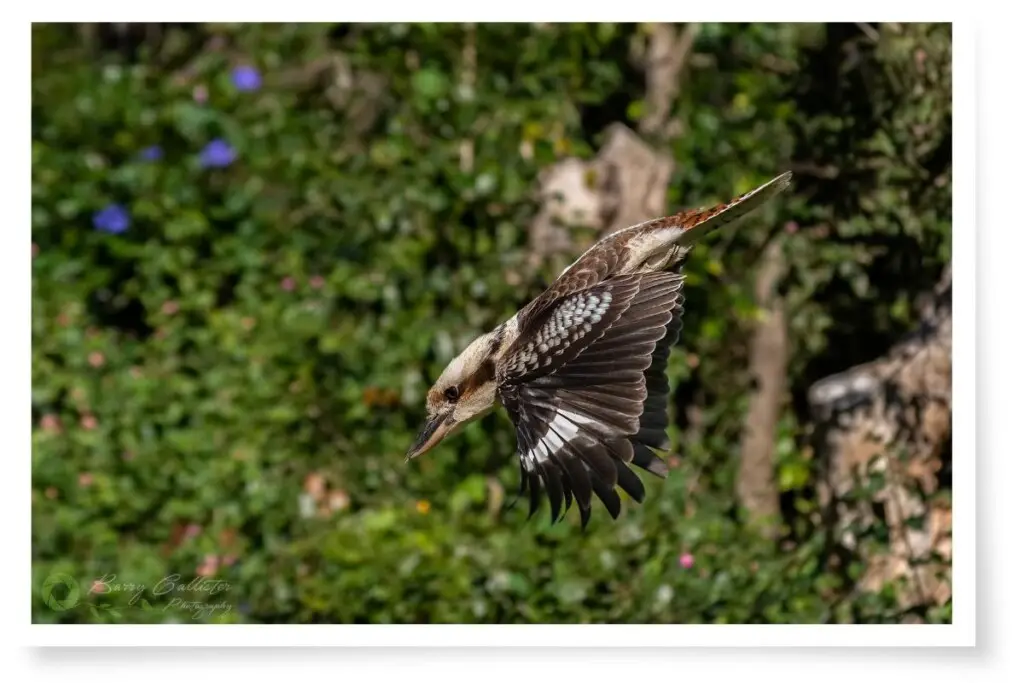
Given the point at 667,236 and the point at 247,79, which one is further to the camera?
the point at 247,79

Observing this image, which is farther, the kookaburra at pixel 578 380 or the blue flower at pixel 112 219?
the blue flower at pixel 112 219

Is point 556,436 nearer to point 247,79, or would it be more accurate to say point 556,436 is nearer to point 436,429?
point 436,429

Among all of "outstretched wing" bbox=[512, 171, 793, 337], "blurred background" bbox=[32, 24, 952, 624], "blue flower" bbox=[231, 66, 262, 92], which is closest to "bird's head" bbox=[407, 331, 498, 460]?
"outstretched wing" bbox=[512, 171, 793, 337]
